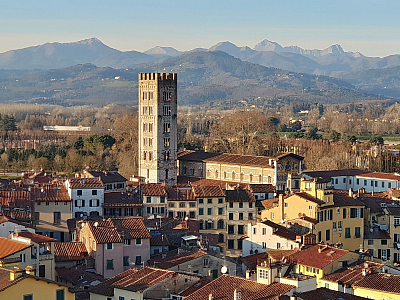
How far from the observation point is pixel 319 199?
4169 centimetres

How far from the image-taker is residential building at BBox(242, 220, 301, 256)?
123ft

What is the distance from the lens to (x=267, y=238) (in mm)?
38656

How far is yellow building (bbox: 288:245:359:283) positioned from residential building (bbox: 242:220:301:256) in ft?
14.8

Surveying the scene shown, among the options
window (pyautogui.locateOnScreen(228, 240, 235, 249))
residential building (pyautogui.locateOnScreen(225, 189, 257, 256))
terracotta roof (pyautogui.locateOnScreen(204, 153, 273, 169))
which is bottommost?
window (pyautogui.locateOnScreen(228, 240, 235, 249))

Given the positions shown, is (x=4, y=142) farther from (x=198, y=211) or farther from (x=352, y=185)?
(x=198, y=211)

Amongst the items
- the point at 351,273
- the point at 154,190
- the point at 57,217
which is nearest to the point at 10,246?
the point at 351,273

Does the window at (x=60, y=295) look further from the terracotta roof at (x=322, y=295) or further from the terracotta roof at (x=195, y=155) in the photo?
the terracotta roof at (x=195, y=155)

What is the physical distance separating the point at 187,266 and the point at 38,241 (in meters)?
5.05

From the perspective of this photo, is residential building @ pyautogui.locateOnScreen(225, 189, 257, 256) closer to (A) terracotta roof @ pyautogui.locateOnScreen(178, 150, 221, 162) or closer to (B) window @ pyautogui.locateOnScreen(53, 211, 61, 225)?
(B) window @ pyautogui.locateOnScreen(53, 211, 61, 225)

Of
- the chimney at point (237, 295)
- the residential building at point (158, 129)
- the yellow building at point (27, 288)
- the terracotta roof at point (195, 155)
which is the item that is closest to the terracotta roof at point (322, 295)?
the chimney at point (237, 295)

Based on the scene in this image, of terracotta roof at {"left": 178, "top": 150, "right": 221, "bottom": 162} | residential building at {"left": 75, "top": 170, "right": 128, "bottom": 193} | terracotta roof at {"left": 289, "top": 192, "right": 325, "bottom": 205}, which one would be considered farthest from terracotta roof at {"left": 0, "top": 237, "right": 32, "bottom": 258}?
terracotta roof at {"left": 178, "top": 150, "right": 221, "bottom": 162}

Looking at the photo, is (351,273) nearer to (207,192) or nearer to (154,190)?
(207,192)

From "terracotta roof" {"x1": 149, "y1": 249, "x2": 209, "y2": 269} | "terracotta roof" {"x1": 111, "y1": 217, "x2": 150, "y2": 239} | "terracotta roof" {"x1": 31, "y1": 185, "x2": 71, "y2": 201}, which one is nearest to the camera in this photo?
"terracotta roof" {"x1": 149, "y1": 249, "x2": 209, "y2": 269}

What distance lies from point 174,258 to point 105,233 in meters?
2.74
